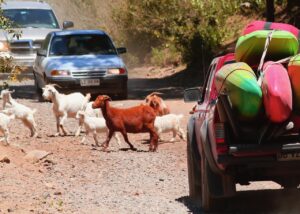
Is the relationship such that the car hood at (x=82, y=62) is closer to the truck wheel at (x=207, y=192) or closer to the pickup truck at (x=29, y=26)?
the pickup truck at (x=29, y=26)

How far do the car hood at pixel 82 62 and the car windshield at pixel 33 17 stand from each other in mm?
4465

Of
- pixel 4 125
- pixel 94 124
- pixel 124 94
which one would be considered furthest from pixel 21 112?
pixel 124 94

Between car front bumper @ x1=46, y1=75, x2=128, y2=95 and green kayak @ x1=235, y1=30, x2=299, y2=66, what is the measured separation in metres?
13.7

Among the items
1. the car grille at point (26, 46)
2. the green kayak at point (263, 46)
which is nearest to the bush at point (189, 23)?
the car grille at point (26, 46)

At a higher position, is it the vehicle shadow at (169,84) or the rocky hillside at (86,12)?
the vehicle shadow at (169,84)

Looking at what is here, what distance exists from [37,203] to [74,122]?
9.25m

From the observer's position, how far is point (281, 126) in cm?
800

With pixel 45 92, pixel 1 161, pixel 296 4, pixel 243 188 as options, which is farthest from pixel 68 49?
pixel 243 188

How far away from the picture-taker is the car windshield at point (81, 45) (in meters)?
23.1

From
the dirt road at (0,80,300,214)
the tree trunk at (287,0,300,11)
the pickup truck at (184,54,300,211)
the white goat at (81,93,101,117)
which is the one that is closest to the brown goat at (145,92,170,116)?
the dirt road at (0,80,300,214)

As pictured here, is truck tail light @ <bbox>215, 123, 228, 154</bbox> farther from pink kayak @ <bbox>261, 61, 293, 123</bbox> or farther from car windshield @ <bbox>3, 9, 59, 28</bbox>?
car windshield @ <bbox>3, 9, 59, 28</bbox>

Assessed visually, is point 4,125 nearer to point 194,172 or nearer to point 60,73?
point 194,172

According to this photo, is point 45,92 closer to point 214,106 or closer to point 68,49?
point 68,49

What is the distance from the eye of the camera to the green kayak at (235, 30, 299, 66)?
339 inches
